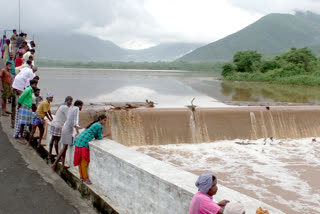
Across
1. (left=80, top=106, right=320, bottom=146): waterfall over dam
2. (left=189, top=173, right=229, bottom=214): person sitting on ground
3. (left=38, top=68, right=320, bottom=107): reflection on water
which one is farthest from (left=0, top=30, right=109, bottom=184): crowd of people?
(left=38, top=68, right=320, bottom=107): reflection on water

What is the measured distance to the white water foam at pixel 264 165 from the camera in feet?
25.7

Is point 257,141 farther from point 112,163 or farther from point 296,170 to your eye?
point 112,163

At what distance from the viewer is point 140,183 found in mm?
4031

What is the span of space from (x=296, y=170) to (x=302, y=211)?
2979 millimetres

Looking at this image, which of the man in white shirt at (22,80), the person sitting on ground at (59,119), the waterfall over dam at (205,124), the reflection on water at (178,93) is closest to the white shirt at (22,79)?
the man in white shirt at (22,80)

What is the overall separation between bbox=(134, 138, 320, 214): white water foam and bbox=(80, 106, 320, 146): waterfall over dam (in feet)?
1.10

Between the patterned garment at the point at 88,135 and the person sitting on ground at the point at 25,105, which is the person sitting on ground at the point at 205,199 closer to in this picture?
the patterned garment at the point at 88,135

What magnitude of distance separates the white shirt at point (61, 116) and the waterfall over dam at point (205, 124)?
518cm

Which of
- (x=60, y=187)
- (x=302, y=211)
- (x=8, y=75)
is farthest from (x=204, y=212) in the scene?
(x=8, y=75)

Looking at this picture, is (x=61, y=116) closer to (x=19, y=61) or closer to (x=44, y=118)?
(x=44, y=118)

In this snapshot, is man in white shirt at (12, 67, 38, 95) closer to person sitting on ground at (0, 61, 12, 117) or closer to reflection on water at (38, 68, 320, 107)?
person sitting on ground at (0, 61, 12, 117)

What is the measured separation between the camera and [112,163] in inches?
182

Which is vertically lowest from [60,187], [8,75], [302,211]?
[302,211]

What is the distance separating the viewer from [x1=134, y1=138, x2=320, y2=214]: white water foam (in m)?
7.84
